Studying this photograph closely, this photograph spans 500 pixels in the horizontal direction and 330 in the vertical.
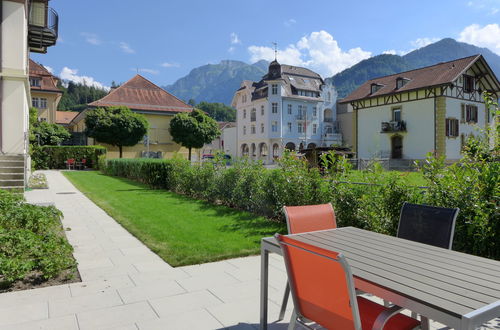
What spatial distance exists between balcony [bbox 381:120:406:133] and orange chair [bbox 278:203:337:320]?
33.5m

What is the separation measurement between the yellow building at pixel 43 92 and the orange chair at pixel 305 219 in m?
52.6

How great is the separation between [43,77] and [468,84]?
52.0m

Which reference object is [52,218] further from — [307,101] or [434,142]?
[307,101]

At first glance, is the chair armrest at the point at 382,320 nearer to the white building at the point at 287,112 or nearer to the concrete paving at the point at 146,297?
the concrete paving at the point at 146,297

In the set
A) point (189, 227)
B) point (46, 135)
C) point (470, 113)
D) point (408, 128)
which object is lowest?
point (189, 227)

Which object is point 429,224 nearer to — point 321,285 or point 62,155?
point 321,285

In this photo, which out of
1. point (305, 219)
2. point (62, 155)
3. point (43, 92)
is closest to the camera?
point (305, 219)

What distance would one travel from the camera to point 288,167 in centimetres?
770

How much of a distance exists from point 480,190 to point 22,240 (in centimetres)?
548

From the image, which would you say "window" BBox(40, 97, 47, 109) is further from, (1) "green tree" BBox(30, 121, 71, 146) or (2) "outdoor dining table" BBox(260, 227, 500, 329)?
(2) "outdoor dining table" BBox(260, 227, 500, 329)

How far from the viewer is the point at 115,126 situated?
3578 cm

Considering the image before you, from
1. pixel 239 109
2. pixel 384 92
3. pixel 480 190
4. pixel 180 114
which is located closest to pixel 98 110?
pixel 180 114

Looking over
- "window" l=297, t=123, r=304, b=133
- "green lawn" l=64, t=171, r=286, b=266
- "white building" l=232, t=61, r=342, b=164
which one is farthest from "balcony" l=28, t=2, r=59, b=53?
"window" l=297, t=123, r=304, b=133

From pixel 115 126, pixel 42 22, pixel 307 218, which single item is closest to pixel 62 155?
pixel 115 126
